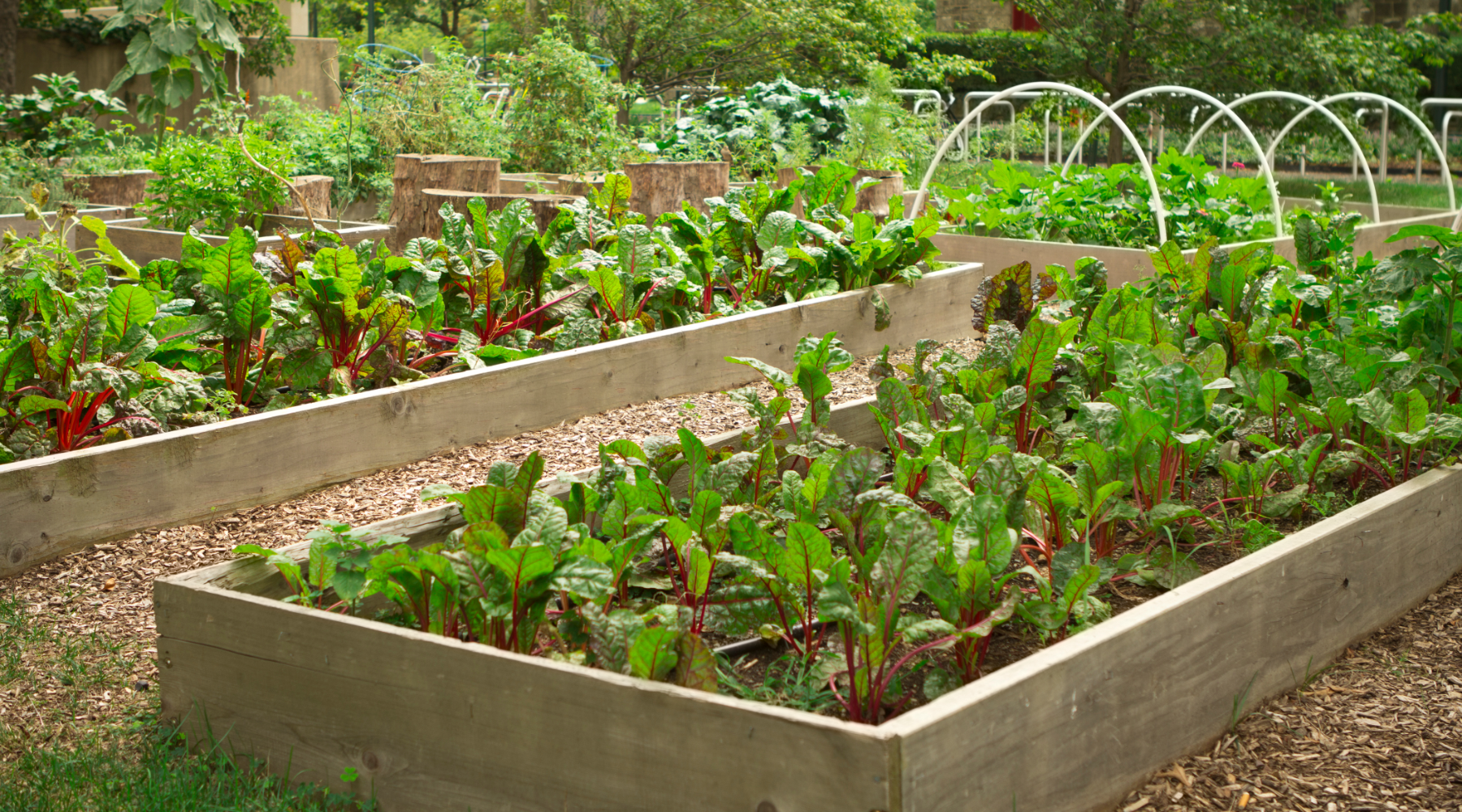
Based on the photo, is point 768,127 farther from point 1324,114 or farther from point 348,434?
point 348,434

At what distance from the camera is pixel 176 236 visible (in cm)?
570

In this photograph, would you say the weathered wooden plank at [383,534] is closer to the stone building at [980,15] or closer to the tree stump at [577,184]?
the tree stump at [577,184]

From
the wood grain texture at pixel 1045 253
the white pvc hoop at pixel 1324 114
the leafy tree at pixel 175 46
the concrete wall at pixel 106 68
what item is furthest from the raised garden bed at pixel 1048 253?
the concrete wall at pixel 106 68

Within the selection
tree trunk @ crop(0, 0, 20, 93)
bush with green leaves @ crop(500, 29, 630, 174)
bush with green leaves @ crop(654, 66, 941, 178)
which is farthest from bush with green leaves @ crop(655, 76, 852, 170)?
tree trunk @ crop(0, 0, 20, 93)

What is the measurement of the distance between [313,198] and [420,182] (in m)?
0.81

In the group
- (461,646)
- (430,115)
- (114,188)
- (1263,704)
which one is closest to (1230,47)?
(430,115)

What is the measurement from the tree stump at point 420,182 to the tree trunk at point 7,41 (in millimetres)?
8882

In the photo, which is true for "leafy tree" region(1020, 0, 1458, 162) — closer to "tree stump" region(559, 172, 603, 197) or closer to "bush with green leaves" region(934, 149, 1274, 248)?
"bush with green leaves" region(934, 149, 1274, 248)

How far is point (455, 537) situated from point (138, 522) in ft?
4.26

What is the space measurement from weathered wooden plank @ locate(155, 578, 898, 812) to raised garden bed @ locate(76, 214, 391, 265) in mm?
3628

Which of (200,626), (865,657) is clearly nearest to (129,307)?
(200,626)

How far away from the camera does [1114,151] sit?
42.1ft

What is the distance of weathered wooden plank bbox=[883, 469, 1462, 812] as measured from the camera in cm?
165

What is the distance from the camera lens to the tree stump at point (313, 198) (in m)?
6.47
